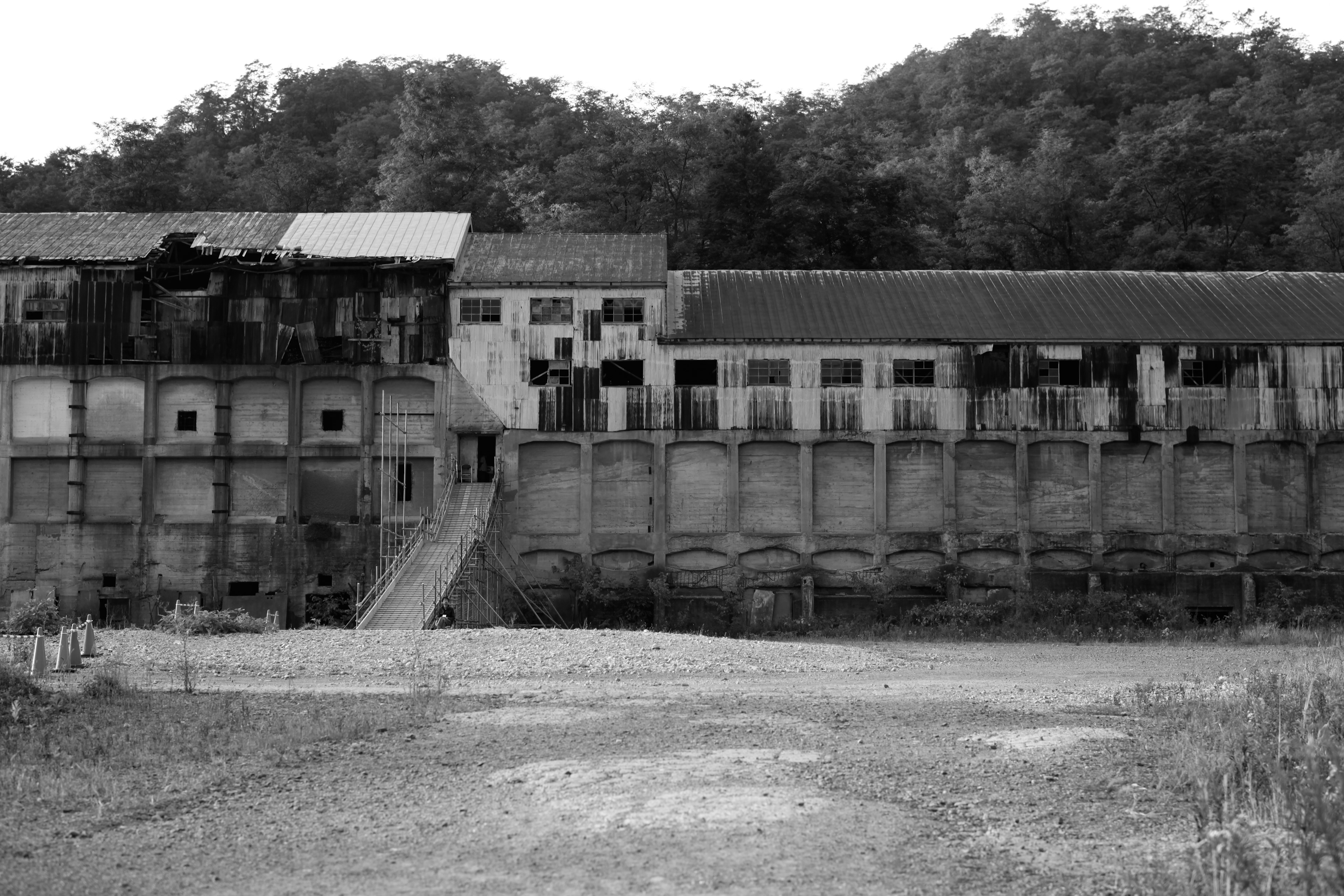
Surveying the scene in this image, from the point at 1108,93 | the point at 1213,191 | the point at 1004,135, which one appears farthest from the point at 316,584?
the point at 1108,93

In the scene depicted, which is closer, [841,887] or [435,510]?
[841,887]

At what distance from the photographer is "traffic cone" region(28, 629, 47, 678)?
2425 cm

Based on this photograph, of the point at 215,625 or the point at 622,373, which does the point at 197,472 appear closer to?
the point at 215,625

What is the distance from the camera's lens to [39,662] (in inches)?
964

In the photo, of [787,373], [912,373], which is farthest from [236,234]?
[912,373]

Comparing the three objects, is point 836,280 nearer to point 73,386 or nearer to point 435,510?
point 435,510

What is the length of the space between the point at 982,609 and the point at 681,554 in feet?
29.0

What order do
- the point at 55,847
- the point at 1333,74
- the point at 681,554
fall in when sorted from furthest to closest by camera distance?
the point at 1333,74, the point at 681,554, the point at 55,847

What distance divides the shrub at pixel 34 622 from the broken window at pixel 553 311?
15.6 metres

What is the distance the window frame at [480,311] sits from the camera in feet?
140

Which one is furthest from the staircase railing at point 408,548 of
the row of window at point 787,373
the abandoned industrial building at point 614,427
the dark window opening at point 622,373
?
the dark window opening at point 622,373

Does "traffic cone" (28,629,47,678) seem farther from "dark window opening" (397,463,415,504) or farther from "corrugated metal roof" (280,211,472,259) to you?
"corrugated metal roof" (280,211,472,259)

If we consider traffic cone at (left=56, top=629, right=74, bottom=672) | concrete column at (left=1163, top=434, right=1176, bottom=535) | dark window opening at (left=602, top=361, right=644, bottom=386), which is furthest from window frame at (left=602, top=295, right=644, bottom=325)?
traffic cone at (left=56, top=629, right=74, bottom=672)

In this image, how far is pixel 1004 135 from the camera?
8188 centimetres
